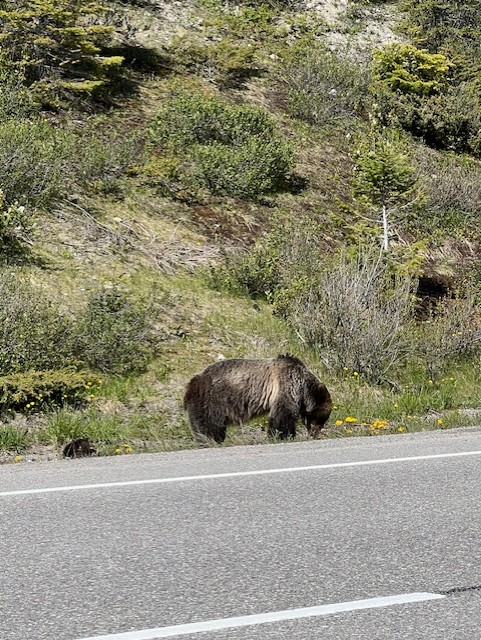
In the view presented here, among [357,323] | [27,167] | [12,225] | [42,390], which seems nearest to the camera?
[42,390]

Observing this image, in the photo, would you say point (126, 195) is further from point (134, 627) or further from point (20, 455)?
point (134, 627)

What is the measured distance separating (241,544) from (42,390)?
6112 mm

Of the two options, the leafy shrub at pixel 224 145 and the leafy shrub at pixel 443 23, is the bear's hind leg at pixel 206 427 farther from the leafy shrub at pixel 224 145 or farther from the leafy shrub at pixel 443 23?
the leafy shrub at pixel 443 23

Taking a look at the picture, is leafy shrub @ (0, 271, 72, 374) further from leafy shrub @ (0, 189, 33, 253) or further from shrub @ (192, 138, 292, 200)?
shrub @ (192, 138, 292, 200)

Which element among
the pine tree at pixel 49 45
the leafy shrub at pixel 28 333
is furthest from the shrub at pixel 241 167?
the leafy shrub at pixel 28 333

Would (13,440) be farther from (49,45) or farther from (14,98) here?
(49,45)

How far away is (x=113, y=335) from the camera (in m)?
11.8

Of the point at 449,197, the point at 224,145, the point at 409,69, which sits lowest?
the point at 449,197

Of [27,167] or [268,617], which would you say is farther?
[27,167]

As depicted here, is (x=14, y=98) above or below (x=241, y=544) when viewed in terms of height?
below

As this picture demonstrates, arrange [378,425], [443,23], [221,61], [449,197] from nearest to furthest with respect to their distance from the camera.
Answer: [378,425]
[449,197]
[221,61]
[443,23]

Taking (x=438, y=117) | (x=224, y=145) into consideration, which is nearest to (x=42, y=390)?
(x=224, y=145)

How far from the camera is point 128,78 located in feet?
72.1

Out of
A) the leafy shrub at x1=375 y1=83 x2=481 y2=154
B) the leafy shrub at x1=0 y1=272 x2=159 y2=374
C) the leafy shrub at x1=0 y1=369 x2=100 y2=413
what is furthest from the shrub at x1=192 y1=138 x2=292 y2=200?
the leafy shrub at x1=0 y1=369 x2=100 y2=413
